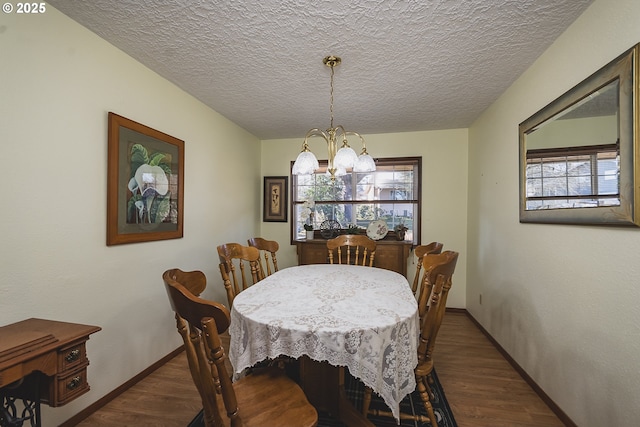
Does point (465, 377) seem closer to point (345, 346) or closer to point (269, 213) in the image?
point (345, 346)

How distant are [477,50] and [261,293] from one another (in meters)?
2.13

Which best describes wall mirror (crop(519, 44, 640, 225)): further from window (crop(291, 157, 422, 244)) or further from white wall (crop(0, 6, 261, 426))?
white wall (crop(0, 6, 261, 426))

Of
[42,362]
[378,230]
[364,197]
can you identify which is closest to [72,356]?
[42,362]

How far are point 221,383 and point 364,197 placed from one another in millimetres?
3328

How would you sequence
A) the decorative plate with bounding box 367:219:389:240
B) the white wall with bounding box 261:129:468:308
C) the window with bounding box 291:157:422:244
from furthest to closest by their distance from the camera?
1. the window with bounding box 291:157:422:244
2. the white wall with bounding box 261:129:468:308
3. the decorative plate with bounding box 367:219:389:240

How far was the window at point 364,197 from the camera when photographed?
153 inches

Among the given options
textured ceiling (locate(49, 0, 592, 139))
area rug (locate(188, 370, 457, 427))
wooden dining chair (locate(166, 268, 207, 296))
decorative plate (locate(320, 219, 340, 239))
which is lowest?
area rug (locate(188, 370, 457, 427))

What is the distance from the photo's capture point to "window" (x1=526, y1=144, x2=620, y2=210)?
138cm

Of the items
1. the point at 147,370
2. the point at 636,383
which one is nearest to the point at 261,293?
the point at 147,370

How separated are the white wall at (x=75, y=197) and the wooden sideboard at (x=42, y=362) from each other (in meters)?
0.28

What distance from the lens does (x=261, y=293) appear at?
1643 mm

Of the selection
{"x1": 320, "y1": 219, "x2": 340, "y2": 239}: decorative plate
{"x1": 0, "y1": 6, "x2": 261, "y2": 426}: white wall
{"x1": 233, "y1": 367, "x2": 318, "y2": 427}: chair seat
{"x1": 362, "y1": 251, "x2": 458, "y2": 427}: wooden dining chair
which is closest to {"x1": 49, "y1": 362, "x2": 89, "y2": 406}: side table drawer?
{"x1": 0, "y1": 6, "x2": 261, "y2": 426}: white wall

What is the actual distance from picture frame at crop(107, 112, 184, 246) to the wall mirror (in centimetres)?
280

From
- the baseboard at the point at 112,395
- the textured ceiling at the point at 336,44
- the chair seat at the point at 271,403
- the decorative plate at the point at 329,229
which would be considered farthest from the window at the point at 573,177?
the baseboard at the point at 112,395
